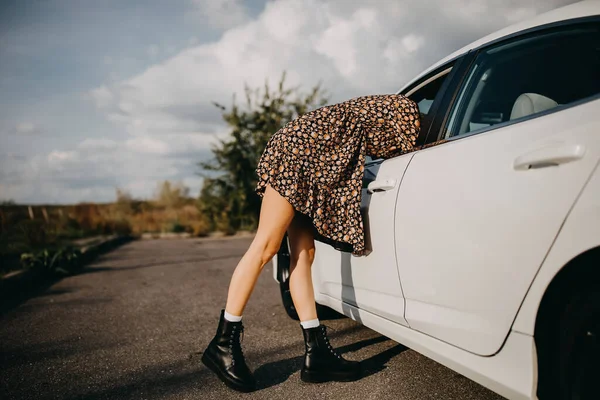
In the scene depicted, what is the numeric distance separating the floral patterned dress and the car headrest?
495mm

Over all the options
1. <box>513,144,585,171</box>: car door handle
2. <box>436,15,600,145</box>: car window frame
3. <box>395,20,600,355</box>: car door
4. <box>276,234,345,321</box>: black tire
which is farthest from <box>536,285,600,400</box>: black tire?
<box>276,234,345,321</box>: black tire

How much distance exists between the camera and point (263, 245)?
208 cm

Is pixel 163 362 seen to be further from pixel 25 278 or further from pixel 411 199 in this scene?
pixel 25 278

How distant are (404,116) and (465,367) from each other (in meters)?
1.21

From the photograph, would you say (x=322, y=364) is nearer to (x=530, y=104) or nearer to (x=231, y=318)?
(x=231, y=318)

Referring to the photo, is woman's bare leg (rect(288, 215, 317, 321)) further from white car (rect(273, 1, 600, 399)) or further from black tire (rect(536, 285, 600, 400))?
black tire (rect(536, 285, 600, 400))

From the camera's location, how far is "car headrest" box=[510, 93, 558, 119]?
160 cm

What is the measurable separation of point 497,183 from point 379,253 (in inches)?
29.4

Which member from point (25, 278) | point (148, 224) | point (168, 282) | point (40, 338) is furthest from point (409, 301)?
point (148, 224)

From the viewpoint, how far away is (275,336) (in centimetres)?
290

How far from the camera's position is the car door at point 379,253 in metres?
1.90

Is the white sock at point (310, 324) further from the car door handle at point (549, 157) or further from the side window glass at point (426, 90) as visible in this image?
the car door handle at point (549, 157)

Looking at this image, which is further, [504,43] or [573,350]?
[504,43]

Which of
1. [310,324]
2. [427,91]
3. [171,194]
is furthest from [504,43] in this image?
[171,194]
